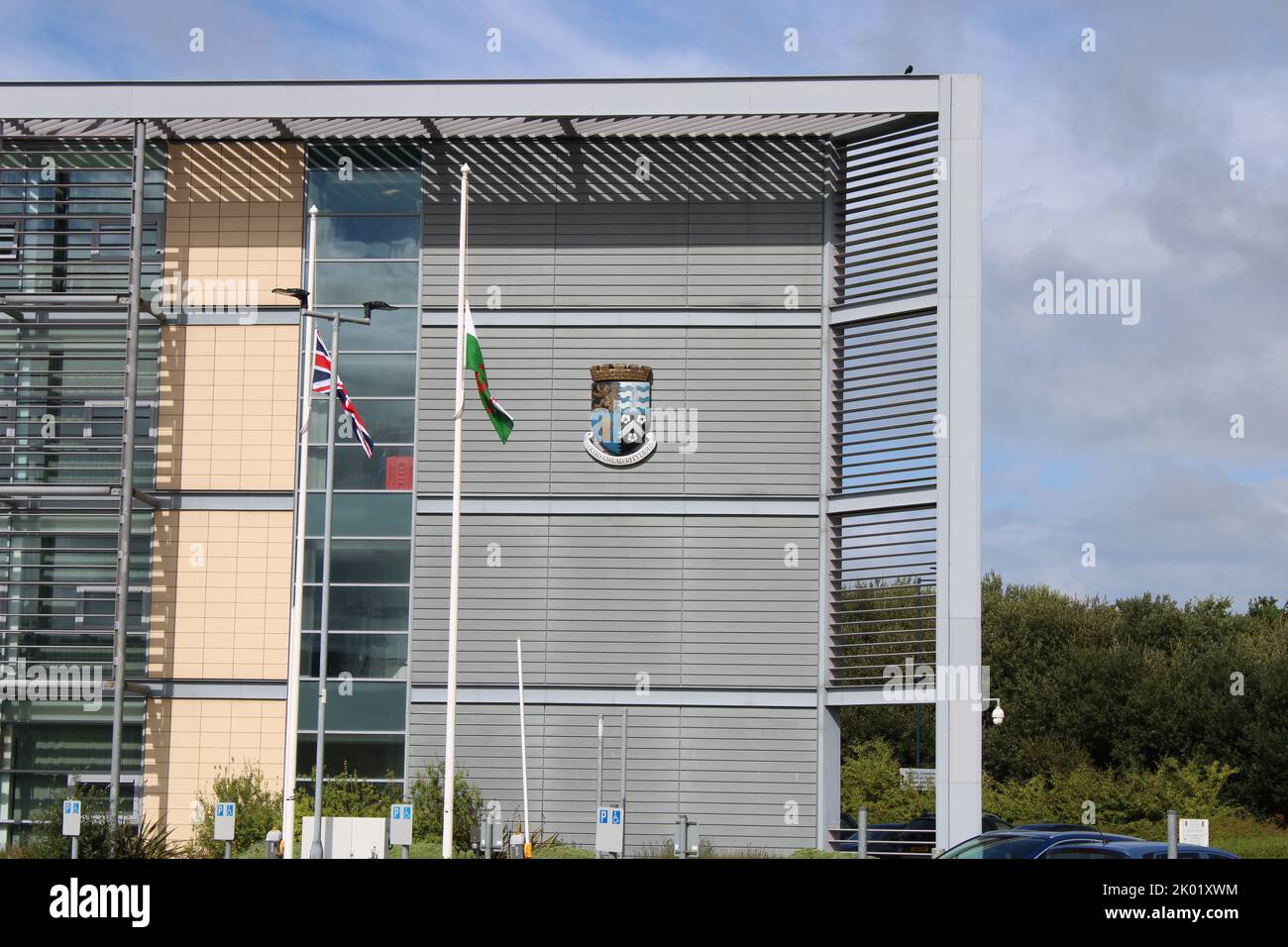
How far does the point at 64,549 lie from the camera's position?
116 feet

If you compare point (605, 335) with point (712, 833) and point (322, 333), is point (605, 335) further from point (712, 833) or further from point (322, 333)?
point (712, 833)

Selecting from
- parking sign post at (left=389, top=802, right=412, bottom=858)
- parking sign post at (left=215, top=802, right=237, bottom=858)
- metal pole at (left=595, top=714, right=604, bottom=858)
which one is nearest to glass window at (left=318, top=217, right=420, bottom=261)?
metal pole at (left=595, top=714, right=604, bottom=858)

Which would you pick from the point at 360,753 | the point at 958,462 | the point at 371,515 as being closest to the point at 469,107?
the point at 371,515

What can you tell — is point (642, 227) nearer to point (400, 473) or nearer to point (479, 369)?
point (400, 473)

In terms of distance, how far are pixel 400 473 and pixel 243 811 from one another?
8.20m

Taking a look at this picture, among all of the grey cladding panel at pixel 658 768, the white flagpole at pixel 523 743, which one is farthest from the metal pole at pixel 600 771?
the white flagpole at pixel 523 743

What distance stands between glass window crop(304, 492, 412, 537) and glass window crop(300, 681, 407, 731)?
343 centimetres

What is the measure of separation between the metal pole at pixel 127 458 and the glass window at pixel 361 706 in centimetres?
398

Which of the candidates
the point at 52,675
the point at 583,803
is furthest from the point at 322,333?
the point at 583,803

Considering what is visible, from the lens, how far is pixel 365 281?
3581 cm

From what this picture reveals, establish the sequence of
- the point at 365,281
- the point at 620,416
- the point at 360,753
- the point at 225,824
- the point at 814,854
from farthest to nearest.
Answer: the point at 365,281
the point at 620,416
the point at 360,753
the point at 814,854
the point at 225,824

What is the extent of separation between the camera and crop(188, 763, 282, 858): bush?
32938 mm

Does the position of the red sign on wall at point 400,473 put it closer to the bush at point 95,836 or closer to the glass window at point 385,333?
the glass window at point 385,333
